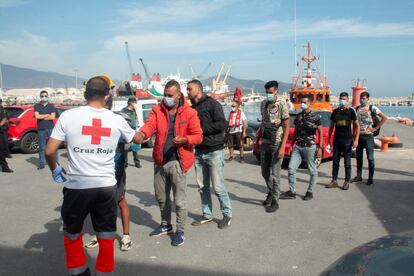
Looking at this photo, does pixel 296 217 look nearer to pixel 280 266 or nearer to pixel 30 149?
pixel 280 266

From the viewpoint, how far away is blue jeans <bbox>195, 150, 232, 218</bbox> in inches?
196

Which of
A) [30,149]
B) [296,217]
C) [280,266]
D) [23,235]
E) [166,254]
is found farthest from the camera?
[30,149]

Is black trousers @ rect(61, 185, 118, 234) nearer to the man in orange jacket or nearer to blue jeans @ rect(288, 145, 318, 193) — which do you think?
the man in orange jacket

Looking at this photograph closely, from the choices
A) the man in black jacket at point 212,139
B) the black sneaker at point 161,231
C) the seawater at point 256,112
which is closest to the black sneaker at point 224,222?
the man in black jacket at point 212,139

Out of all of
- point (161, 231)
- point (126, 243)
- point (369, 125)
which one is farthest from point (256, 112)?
point (126, 243)

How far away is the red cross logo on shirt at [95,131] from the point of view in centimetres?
296

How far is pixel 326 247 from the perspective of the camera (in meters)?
4.33

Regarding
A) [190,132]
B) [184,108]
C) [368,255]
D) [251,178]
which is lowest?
[251,178]

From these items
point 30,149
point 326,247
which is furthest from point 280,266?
point 30,149

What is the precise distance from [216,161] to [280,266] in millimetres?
1656

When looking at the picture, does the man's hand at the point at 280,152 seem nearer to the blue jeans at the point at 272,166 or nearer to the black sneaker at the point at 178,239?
the blue jeans at the point at 272,166

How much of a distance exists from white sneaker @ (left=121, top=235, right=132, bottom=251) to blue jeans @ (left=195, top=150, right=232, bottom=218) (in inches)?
49.9

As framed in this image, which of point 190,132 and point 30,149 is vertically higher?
point 190,132

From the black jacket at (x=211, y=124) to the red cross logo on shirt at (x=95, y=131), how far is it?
6.88 ft
